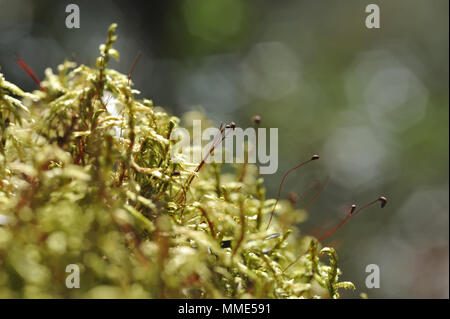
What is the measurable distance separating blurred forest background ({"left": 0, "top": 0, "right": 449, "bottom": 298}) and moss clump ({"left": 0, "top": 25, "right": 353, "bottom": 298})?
603 cm

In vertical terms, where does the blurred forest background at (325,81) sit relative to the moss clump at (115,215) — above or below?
above

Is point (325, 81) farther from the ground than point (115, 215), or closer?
farther from the ground

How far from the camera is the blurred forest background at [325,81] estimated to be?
6996mm

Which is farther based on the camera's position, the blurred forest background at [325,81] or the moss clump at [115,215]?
the blurred forest background at [325,81]

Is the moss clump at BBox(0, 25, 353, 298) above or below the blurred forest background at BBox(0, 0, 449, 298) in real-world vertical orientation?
below

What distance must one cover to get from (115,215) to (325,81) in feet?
25.3

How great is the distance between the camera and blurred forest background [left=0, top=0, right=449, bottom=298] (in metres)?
7.00

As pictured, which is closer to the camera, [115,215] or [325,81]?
[115,215]

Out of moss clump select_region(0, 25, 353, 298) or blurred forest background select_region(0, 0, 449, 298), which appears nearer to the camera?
moss clump select_region(0, 25, 353, 298)

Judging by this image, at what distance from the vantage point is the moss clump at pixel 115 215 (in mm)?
428

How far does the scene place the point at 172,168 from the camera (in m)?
0.65

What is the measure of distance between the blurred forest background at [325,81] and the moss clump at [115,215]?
6026mm

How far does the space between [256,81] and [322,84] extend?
5.79ft

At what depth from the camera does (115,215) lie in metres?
0.49
